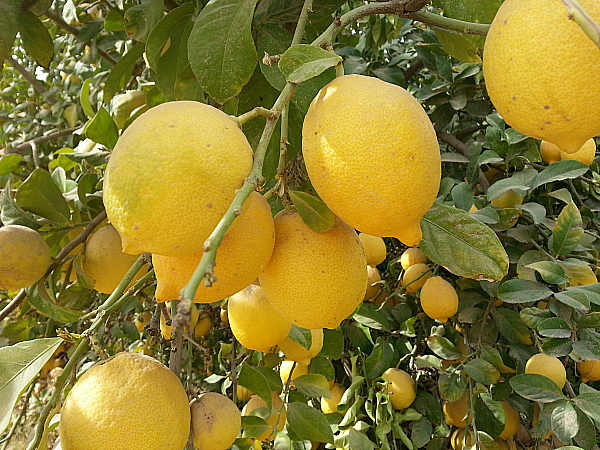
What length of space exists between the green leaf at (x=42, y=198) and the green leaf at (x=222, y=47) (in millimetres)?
650

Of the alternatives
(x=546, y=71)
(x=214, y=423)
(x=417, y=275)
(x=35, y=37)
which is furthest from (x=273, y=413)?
(x=35, y=37)

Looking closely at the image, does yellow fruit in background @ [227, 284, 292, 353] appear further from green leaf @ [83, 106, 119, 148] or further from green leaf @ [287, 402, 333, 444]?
green leaf @ [83, 106, 119, 148]

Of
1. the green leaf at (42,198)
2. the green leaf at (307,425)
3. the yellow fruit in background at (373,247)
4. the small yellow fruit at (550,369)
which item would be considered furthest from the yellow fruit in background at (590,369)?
the green leaf at (42,198)

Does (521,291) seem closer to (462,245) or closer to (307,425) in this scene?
(462,245)

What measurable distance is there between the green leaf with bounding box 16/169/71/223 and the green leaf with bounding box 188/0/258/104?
65 cm

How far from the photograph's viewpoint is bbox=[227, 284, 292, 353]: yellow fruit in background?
35.3 inches

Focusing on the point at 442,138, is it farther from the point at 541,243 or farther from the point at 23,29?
the point at 23,29

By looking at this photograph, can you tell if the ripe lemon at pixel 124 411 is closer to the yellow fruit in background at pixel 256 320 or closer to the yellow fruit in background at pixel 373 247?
the yellow fruit in background at pixel 256 320

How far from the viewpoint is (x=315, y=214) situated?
0.66m

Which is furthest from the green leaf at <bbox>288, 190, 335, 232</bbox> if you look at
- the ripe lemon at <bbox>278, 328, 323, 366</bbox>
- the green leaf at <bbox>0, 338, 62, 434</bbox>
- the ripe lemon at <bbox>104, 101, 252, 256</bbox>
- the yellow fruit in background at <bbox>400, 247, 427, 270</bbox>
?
the yellow fruit in background at <bbox>400, 247, 427, 270</bbox>

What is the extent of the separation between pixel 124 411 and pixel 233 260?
0.26 metres

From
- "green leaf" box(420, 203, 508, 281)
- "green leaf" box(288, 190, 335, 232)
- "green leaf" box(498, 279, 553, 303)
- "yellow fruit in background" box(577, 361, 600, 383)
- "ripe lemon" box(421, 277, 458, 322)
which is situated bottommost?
"yellow fruit in background" box(577, 361, 600, 383)

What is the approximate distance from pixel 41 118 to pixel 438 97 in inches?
75.0

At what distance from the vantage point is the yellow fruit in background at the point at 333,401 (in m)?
1.53
